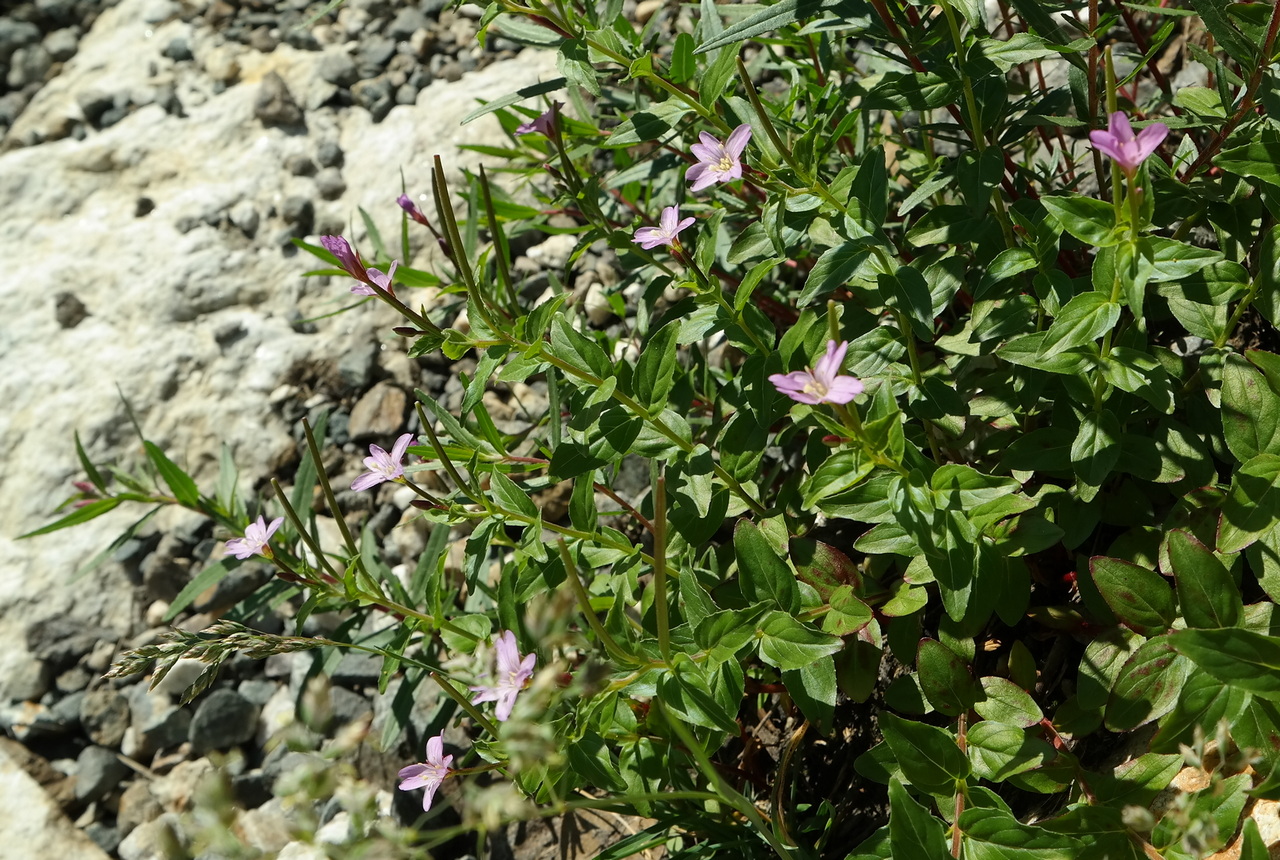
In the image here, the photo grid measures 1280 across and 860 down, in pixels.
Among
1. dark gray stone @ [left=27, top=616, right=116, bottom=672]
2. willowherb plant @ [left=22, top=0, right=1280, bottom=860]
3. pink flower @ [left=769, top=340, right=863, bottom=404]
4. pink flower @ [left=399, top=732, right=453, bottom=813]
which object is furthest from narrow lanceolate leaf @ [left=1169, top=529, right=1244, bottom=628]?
dark gray stone @ [left=27, top=616, right=116, bottom=672]

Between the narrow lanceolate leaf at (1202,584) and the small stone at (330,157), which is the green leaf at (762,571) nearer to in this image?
the narrow lanceolate leaf at (1202,584)

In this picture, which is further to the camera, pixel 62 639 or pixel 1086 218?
pixel 62 639

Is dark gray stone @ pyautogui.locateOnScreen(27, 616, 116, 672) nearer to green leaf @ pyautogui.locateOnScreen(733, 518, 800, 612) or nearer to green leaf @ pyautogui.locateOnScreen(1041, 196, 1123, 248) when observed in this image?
green leaf @ pyautogui.locateOnScreen(733, 518, 800, 612)

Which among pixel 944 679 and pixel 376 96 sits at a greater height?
pixel 376 96

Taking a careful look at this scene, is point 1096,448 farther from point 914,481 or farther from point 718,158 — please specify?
point 718,158

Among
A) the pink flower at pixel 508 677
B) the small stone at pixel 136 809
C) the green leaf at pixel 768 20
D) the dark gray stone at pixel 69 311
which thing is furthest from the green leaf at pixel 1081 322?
the dark gray stone at pixel 69 311

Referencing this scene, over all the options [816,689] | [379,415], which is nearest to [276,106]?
[379,415]
